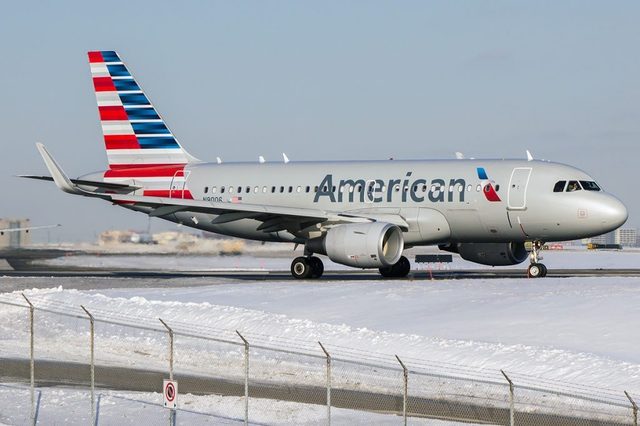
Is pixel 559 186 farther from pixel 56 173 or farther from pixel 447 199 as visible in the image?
pixel 56 173

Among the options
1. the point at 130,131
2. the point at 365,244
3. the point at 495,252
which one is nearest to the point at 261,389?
the point at 365,244

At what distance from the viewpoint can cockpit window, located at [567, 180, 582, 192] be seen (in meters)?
40.4

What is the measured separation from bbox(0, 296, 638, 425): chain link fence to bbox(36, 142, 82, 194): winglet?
12.6 m

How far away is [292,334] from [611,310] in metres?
7.98

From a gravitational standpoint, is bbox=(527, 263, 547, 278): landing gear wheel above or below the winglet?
below

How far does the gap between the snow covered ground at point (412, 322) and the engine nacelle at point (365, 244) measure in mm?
1442

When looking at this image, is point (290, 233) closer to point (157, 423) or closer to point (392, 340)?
point (392, 340)

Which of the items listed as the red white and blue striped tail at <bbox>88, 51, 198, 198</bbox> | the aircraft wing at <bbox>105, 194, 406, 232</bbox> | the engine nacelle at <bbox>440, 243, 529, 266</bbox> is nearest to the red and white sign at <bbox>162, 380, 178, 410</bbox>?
the aircraft wing at <bbox>105, 194, 406, 232</bbox>

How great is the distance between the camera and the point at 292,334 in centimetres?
2900

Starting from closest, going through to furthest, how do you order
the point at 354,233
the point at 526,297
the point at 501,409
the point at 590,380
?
the point at 501,409 < the point at 590,380 < the point at 526,297 < the point at 354,233

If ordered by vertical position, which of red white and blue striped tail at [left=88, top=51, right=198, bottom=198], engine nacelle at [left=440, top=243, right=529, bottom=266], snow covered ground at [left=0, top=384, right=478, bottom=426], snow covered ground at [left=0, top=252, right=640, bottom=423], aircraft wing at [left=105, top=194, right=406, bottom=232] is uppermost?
red white and blue striped tail at [left=88, top=51, right=198, bottom=198]

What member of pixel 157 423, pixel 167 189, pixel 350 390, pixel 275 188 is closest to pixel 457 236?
pixel 275 188

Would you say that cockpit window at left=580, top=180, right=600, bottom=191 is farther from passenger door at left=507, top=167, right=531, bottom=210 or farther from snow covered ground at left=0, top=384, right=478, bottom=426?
snow covered ground at left=0, top=384, right=478, bottom=426

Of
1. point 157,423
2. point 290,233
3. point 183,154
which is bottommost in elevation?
point 157,423
